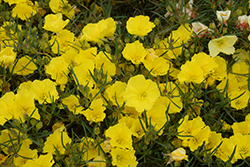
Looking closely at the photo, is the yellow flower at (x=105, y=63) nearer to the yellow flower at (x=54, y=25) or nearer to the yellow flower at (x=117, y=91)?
the yellow flower at (x=117, y=91)

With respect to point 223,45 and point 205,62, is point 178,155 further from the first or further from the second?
point 223,45

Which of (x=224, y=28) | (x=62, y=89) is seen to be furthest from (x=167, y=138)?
(x=224, y=28)

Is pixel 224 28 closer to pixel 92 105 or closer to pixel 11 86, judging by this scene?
pixel 92 105

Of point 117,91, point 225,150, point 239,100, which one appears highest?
point 117,91

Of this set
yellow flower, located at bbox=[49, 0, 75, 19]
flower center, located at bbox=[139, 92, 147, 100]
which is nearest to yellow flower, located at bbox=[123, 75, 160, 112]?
flower center, located at bbox=[139, 92, 147, 100]

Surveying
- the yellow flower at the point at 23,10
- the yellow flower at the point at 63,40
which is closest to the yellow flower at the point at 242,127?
the yellow flower at the point at 63,40

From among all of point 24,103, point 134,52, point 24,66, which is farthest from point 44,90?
point 134,52
